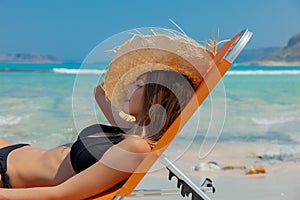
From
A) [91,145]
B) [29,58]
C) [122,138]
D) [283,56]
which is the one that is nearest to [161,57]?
[122,138]

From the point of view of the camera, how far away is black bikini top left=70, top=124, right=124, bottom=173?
7.11ft

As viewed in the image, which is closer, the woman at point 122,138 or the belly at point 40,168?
the woman at point 122,138

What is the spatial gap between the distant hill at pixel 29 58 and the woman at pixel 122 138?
1008 inches

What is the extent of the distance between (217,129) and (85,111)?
0.63 metres

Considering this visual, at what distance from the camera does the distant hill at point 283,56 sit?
95.0ft

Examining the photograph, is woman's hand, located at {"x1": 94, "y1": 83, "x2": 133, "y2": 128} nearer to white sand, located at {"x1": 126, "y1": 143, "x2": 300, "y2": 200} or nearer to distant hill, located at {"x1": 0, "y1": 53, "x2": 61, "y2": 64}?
white sand, located at {"x1": 126, "y1": 143, "x2": 300, "y2": 200}

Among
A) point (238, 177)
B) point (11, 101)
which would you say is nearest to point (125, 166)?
point (238, 177)

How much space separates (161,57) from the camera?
217 cm

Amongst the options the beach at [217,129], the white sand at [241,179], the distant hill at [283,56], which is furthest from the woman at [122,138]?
the distant hill at [283,56]

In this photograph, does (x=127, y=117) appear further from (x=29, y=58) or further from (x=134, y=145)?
(x=29, y=58)

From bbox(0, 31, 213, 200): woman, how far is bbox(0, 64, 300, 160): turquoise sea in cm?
17

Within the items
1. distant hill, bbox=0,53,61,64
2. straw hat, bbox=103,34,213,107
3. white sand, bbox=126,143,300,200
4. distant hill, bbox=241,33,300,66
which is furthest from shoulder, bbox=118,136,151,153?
distant hill, bbox=0,53,61,64

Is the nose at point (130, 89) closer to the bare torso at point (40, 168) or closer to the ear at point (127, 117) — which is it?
the ear at point (127, 117)

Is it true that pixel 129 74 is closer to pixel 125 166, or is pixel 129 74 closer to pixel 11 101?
pixel 125 166
